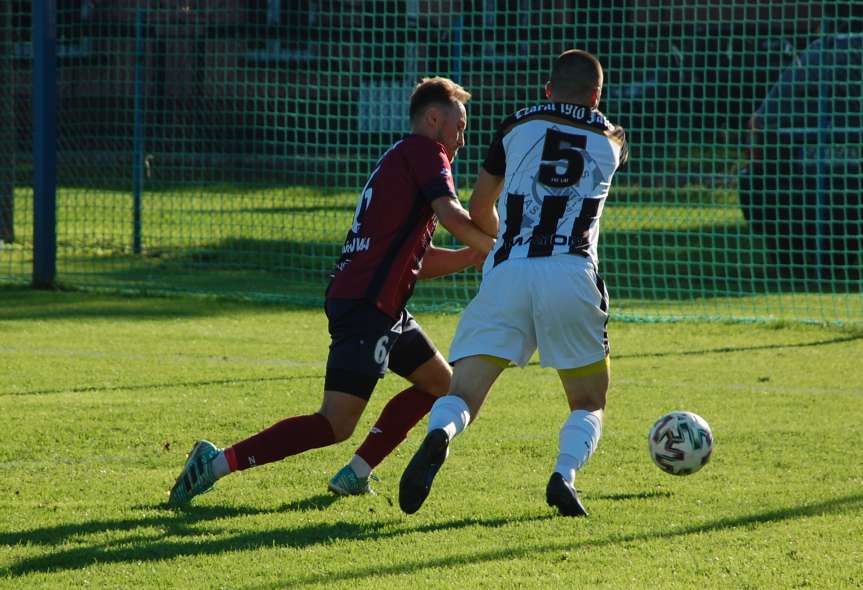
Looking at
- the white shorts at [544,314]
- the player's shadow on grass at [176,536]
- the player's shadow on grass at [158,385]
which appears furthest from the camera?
the player's shadow on grass at [158,385]

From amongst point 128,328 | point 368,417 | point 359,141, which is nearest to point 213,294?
point 128,328

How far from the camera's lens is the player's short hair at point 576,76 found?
493 cm

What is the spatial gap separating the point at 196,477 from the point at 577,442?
144cm

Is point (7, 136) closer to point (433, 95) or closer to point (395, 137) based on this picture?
point (395, 137)

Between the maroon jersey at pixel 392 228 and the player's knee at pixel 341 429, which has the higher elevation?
the maroon jersey at pixel 392 228

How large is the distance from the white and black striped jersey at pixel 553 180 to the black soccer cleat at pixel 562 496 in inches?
31.9

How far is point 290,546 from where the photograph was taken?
4520 mm

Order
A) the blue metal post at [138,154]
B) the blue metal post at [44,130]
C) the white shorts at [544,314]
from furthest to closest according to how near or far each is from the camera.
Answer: the blue metal post at [138,154]
the blue metal post at [44,130]
the white shorts at [544,314]

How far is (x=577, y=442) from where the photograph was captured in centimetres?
480

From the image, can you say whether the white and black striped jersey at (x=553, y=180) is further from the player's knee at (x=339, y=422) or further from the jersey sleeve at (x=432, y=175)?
the player's knee at (x=339, y=422)

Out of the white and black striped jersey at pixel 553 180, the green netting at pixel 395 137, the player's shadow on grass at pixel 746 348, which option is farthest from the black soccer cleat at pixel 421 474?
the green netting at pixel 395 137

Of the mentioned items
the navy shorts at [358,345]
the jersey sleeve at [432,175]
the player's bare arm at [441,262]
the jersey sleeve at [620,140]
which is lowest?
the navy shorts at [358,345]

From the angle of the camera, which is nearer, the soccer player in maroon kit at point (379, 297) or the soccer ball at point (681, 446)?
the soccer player in maroon kit at point (379, 297)

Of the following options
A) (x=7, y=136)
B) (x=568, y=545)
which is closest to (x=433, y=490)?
(x=568, y=545)
